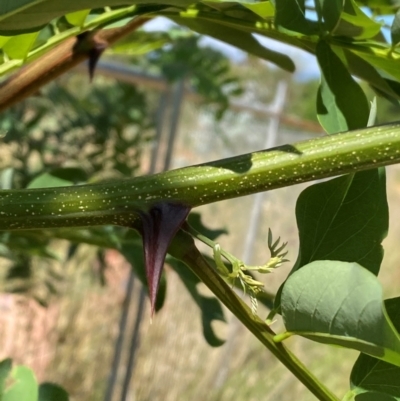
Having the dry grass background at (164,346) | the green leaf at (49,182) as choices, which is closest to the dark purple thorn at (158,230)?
the green leaf at (49,182)

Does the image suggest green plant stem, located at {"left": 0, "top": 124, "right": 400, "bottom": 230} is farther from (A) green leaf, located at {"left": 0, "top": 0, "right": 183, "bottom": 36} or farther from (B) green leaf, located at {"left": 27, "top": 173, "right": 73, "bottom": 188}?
(B) green leaf, located at {"left": 27, "top": 173, "right": 73, "bottom": 188}

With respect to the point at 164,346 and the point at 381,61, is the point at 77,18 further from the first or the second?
the point at 164,346

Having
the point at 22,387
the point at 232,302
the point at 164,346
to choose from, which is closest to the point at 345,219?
the point at 232,302

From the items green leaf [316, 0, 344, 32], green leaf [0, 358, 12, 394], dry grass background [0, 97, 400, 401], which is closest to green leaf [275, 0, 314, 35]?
green leaf [316, 0, 344, 32]

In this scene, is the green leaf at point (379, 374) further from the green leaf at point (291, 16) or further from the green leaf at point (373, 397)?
the green leaf at point (291, 16)

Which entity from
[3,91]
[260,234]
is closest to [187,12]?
[3,91]

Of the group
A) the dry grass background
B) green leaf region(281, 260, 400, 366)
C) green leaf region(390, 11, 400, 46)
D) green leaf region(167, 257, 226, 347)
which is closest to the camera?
green leaf region(281, 260, 400, 366)

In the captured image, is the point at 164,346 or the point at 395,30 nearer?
the point at 395,30
